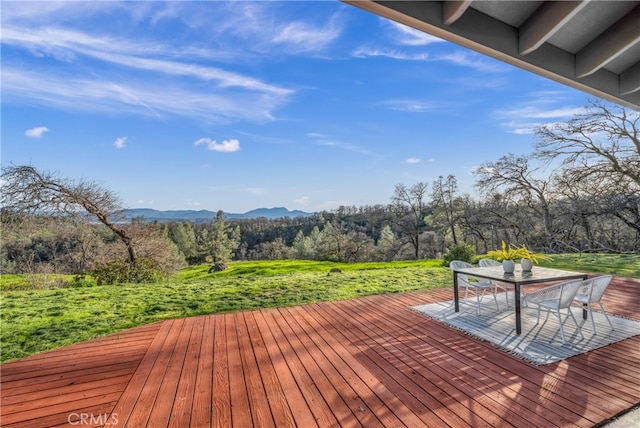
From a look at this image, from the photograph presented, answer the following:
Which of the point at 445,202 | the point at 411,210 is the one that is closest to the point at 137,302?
the point at 411,210

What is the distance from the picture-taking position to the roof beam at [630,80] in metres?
2.49

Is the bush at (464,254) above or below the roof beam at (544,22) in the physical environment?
below

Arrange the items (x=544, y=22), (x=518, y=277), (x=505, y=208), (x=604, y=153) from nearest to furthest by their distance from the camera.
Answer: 1. (x=544, y=22)
2. (x=518, y=277)
3. (x=604, y=153)
4. (x=505, y=208)

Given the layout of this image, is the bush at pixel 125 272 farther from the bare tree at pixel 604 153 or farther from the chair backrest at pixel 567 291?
the bare tree at pixel 604 153

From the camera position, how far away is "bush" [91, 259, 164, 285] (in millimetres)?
9078

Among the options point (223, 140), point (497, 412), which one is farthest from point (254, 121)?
point (497, 412)

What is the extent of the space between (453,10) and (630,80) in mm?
2097

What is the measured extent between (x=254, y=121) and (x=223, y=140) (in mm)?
9859

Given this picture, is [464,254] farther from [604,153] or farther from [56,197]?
[56,197]

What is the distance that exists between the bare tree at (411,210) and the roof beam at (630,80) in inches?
782

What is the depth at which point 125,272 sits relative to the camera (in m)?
9.40

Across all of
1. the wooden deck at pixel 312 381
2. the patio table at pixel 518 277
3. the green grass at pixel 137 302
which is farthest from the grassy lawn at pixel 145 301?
the patio table at pixel 518 277

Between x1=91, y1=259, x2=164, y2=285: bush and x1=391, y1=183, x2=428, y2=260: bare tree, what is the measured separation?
57.2 feet

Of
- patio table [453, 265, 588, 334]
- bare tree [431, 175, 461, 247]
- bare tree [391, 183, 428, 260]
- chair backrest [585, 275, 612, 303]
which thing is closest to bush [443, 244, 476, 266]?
patio table [453, 265, 588, 334]
